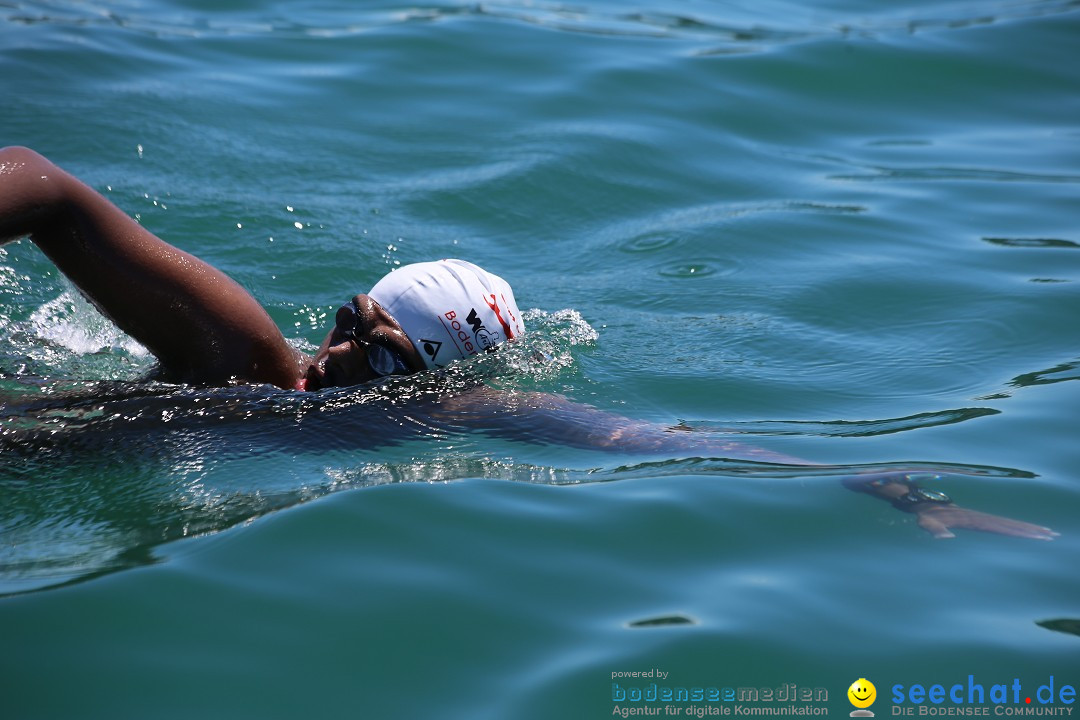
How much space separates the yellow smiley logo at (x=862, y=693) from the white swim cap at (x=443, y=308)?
259 cm

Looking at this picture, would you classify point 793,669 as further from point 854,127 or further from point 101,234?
point 854,127

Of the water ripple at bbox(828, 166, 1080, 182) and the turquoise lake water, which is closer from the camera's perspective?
the turquoise lake water

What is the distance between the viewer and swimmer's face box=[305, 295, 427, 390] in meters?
5.21

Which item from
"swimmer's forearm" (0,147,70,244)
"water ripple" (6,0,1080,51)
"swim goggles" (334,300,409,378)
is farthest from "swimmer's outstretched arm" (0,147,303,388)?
"water ripple" (6,0,1080,51)

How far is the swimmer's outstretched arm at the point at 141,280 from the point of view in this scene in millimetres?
4414

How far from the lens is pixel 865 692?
11.0 ft

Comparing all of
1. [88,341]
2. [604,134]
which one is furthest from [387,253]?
[604,134]

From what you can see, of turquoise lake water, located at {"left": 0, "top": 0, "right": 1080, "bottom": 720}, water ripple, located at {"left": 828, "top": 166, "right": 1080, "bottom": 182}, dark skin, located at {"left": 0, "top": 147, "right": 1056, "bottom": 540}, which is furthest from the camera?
water ripple, located at {"left": 828, "top": 166, "right": 1080, "bottom": 182}

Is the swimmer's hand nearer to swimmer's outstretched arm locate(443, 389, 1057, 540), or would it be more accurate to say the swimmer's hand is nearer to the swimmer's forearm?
swimmer's outstretched arm locate(443, 389, 1057, 540)

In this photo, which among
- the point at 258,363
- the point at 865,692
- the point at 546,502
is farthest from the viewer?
the point at 258,363

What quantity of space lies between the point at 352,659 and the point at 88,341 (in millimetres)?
3392

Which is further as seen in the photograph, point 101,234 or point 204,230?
point 204,230

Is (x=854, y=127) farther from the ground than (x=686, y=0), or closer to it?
closer to it

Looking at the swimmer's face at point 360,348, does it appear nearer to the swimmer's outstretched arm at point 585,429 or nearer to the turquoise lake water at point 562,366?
the turquoise lake water at point 562,366
